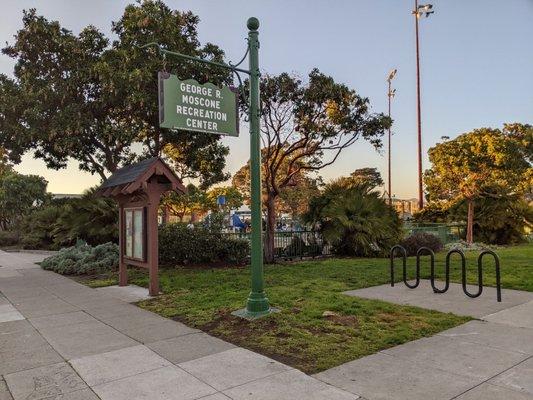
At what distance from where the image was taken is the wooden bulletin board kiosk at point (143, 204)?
8.68 metres

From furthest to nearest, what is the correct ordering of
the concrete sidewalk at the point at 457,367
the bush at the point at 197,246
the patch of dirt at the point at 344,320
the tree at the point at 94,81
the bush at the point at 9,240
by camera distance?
the bush at the point at 9,240, the tree at the point at 94,81, the bush at the point at 197,246, the patch of dirt at the point at 344,320, the concrete sidewalk at the point at 457,367

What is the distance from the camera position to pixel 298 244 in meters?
15.2

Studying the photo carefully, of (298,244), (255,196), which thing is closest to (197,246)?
(298,244)

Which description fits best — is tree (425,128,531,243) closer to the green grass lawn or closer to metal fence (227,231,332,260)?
metal fence (227,231,332,260)

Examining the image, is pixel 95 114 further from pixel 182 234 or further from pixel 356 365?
pixel 356 365

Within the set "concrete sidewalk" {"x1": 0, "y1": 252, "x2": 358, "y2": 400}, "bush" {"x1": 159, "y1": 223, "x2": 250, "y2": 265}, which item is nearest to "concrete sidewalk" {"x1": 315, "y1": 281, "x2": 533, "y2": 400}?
"concrete sidewalk" {"x1": 0, "y1": 252, "x2": 358, "y2": 400}

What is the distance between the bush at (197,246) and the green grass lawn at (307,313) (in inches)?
67.3

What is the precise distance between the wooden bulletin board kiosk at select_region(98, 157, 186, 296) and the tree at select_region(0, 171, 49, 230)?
2670cm

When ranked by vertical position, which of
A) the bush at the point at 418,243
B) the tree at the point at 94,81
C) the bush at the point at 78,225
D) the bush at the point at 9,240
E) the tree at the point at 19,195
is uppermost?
the tree at the point at 94,81

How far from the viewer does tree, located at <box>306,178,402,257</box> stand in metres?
15.2

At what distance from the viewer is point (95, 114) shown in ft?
52.6

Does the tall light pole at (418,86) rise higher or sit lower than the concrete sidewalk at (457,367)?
higher

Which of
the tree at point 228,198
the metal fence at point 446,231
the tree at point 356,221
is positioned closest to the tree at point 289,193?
the tree at point 228,198

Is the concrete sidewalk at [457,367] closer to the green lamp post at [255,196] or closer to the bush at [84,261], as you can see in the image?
the green lamp post at [255,196]
